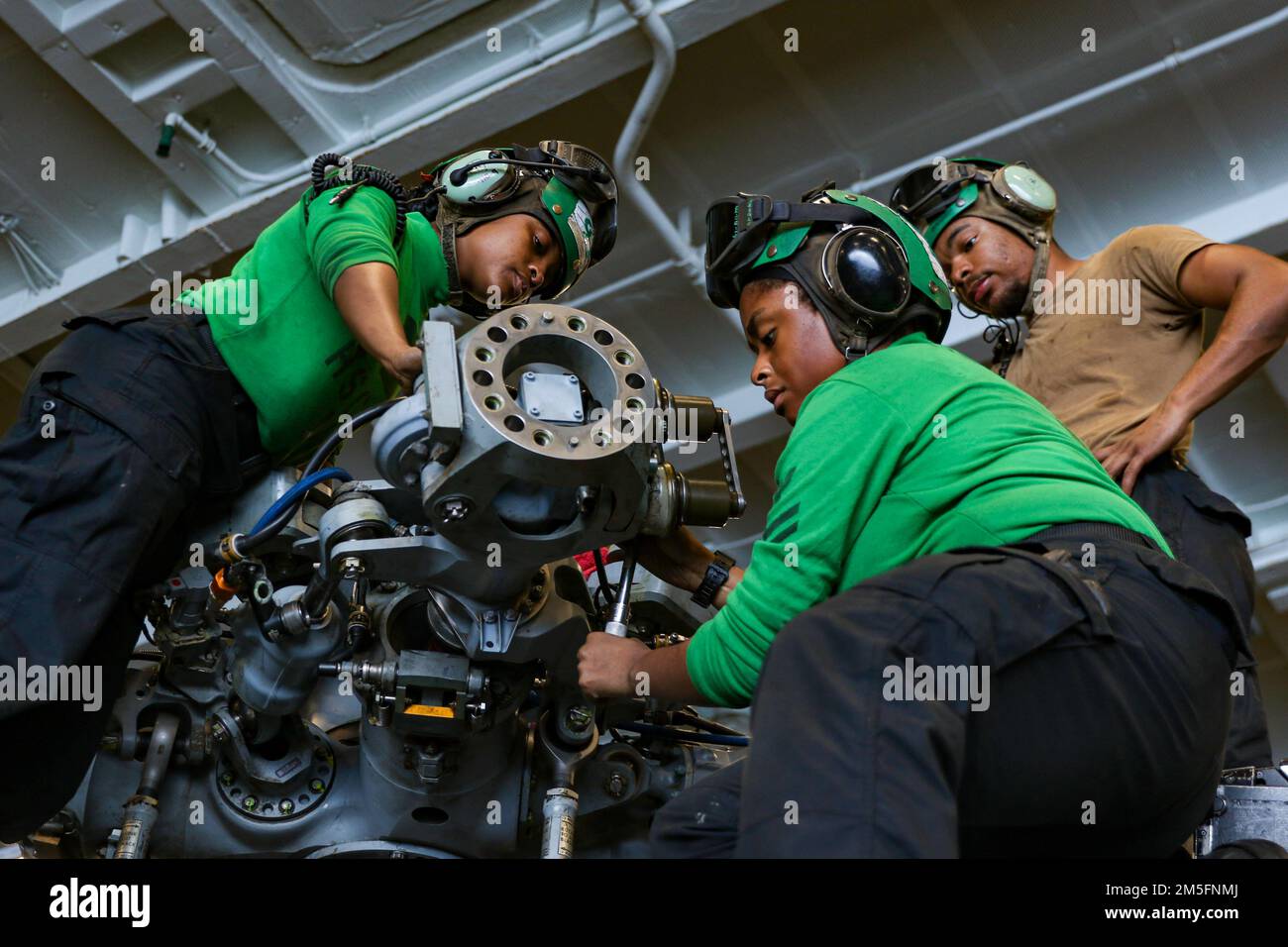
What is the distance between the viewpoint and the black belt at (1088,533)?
1.90 m

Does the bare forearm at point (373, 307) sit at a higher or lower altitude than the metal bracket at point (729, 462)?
higher

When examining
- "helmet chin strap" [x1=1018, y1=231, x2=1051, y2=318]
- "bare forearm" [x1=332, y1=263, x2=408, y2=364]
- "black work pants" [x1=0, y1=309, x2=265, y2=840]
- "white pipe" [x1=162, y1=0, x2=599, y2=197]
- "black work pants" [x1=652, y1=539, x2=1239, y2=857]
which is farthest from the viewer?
"white pipe" [x1=162, y1=0, x2=599, y2=197]

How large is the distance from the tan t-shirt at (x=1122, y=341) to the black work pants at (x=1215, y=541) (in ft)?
0.46

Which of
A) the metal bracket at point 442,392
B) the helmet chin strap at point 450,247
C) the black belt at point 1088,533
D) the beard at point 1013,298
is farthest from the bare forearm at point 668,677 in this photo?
the beard at point 1013,298

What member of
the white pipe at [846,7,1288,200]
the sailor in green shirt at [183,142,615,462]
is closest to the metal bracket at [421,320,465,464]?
the sailor in green shirt at [183,142,615,462]

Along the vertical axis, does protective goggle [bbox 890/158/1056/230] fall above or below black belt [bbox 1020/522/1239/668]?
above

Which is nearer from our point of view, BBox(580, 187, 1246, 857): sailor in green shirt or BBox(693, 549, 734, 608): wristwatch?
BBox(580, 187, 1246, 857): sailor in green shirt

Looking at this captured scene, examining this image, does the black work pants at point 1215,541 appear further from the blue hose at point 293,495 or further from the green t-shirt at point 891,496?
the blue hose at point 293,495

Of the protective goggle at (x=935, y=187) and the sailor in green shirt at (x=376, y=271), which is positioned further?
the protective goggle at (x=935, y=187)

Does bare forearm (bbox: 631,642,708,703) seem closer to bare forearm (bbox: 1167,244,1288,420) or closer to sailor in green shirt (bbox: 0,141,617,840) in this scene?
sailor in green shirt (bbox: 0,141,617,840)

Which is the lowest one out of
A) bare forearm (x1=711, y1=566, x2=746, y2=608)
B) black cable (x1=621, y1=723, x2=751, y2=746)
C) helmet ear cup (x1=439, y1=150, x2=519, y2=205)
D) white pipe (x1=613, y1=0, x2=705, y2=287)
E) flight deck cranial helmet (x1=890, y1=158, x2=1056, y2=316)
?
black cable (x1=621, y1=723, x2=751, y2=746)

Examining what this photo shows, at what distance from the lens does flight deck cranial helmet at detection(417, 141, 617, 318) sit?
10.3 feet
